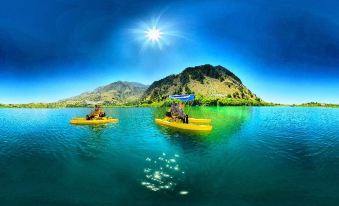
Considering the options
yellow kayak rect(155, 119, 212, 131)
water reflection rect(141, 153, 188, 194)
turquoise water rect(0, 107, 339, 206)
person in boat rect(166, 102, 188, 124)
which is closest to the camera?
turquoise water rect(0, 107, 339, 206)

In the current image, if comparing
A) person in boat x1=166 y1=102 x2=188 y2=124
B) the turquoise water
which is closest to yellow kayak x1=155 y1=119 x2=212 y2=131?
person in boat x1=166 y1=102 x2=188 y2=124

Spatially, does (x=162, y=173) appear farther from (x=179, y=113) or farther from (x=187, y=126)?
(x=179, y=113)

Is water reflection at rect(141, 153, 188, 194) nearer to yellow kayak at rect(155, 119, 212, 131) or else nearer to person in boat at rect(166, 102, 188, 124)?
yellow kayak at rect(155, 119, 212, 131)

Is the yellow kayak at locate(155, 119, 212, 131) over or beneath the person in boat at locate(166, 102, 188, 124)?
beneath

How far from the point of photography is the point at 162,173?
1917 centimetres

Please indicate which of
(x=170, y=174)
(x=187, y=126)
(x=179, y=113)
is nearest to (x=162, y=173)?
(x=170, y=174)

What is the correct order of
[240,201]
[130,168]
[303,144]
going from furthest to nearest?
[303,144] → [130,168] → [240,201]

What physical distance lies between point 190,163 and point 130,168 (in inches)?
208

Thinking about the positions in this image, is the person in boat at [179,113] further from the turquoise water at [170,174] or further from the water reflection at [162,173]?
the water reflection at [162,173]

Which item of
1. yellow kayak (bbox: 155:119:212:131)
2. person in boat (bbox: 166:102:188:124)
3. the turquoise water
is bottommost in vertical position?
the turquoise water

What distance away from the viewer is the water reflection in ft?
53.4

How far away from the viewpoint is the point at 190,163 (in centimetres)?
2172

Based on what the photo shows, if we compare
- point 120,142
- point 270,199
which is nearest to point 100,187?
point 270,199

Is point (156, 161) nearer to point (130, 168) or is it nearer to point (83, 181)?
point (130, 168)
